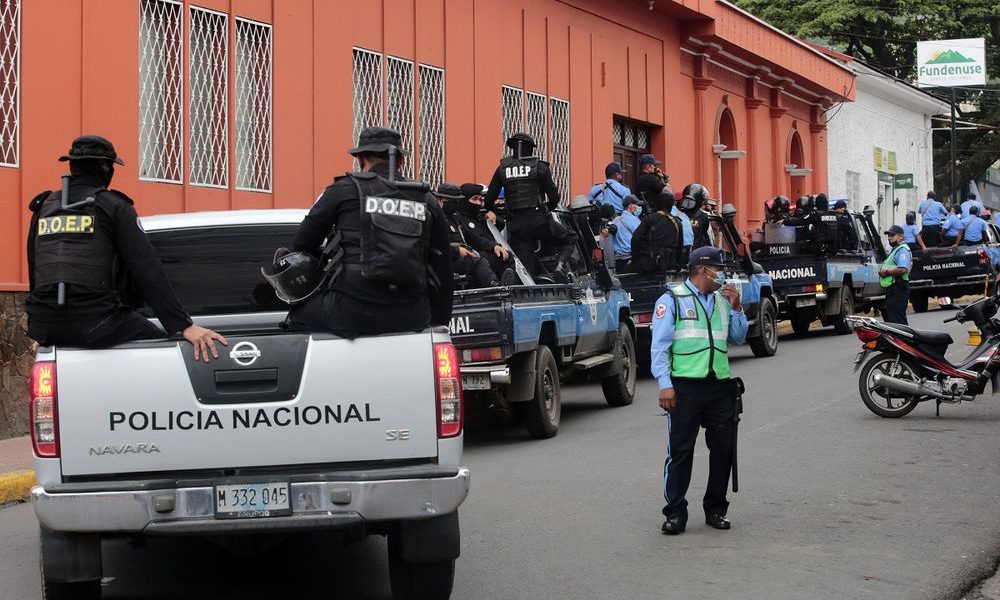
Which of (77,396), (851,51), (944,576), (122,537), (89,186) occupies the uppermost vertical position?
(851,51)

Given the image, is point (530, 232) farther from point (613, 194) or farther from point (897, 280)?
point (897, 280)

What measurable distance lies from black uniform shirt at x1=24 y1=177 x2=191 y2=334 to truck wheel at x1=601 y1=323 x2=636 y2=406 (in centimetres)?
845

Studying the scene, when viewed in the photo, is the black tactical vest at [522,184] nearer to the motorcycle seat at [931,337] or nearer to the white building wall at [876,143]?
the motorcycle seat at [931,337]

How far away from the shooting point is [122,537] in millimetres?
5820

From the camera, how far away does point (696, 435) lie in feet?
27.1

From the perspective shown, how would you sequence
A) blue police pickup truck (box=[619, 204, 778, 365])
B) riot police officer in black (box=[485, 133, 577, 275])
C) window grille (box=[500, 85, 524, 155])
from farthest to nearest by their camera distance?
window grille (box=[500, 85, 524, 155]), blue police pickup truck (box=[619, 204, 778, 365]), riot police officer in black (box=[485, 133, 577, 275])

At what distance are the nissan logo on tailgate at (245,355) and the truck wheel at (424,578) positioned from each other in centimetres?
Result: 103

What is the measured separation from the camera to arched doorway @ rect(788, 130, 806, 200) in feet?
124

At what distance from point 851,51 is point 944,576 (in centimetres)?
5097

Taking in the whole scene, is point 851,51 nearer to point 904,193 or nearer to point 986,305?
point 904,193

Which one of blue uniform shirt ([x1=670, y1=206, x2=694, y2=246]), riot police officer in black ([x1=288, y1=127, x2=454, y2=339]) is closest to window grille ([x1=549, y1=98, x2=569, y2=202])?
blue uniform shirt ([x1=670, y1=206, x2=694, y2=246])

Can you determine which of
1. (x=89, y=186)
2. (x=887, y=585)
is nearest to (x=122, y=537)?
(x=89, y=186)

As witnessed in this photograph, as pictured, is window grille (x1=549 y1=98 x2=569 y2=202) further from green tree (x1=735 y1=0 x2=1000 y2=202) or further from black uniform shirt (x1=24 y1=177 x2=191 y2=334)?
green tree (x1=735 y1=0 x2=1000 y2=202)

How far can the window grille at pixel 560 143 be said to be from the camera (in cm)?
2427
